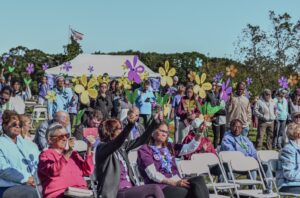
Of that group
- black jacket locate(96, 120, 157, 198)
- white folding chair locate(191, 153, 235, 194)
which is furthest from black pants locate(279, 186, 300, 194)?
black jacket locate(96, 120, 157, 198)

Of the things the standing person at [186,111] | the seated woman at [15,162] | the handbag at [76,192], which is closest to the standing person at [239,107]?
the standing person at [186,111]

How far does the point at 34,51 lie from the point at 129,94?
29.0 metres

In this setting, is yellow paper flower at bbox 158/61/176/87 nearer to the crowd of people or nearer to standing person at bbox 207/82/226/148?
the crowd of people

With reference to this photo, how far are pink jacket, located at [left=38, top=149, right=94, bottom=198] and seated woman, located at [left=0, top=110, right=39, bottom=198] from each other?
0.22 m

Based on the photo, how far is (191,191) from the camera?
5500mm

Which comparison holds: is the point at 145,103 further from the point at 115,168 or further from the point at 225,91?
the point at 115,168

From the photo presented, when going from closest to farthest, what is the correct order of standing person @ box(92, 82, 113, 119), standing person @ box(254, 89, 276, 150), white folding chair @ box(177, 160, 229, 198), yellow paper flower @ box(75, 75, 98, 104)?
white folding chair @ box(177, 160, 229, 198)
yellow paper flower @ box(75, 75, 98, 104)
standing person @ box(92, 82, 113, 119)
standing person @ box(254, 89, 276, 150)

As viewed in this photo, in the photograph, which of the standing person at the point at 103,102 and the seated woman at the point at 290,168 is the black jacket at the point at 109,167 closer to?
the seated woman at the point at 290,168

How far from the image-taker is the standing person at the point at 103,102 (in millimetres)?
11156

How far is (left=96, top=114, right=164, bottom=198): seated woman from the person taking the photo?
5.14 m

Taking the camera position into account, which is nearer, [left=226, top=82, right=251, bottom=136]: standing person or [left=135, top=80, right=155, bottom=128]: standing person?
[left=226, top=82, right=251, bottom=136]: standing person

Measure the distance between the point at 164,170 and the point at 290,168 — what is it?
1433mm

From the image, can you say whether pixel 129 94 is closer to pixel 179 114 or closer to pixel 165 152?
pixel 179 114

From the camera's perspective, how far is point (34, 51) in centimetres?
3797
